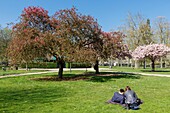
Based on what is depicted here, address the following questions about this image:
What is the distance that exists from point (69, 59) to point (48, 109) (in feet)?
31.0

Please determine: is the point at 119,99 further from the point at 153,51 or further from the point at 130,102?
the point at 153,51

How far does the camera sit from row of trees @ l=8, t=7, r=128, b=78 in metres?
16.2

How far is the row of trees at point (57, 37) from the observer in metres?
16.2

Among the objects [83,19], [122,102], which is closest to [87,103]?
[122,102]

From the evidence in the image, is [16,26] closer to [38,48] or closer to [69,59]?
[38,48]

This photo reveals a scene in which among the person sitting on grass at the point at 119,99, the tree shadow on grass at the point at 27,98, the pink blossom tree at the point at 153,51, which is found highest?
the pink blossom tree at the point at 153,51

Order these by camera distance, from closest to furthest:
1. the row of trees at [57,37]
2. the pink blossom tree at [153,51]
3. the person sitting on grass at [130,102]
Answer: the person sitting on grass at [130,102] < the row of trees at [57,37] < the pink blossom tree at [153,51]

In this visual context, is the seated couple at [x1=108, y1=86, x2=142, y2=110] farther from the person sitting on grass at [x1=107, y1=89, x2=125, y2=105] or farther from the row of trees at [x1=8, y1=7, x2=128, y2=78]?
the row of trees at [x1=8, y1=7, x2=128, y2=78]

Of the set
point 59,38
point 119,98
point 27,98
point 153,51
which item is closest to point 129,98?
point 119,98

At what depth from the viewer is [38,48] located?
1680 centimetres

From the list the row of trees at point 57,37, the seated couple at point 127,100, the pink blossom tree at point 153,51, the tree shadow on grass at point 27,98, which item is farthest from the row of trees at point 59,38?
the pink blossom tree at point 153,51

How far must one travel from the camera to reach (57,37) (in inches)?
661

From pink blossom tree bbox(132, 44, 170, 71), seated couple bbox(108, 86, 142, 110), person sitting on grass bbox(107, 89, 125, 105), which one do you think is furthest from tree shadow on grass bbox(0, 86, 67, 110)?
pink blossom tree bbox(132, 44, 170, 71)

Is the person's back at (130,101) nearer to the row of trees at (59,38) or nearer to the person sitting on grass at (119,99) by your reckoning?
the person sitting on grass at (119,99)
